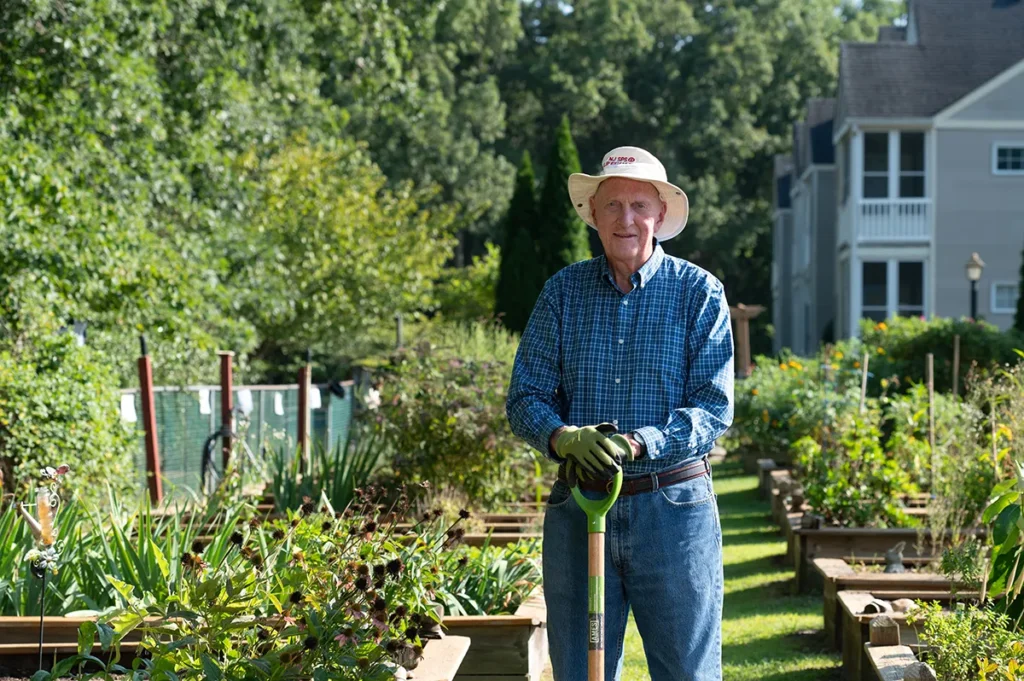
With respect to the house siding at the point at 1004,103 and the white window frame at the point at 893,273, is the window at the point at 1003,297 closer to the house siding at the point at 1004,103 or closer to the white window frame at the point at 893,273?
the white window frame at the point at 893,273

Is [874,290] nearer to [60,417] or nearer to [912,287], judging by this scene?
[912,287]

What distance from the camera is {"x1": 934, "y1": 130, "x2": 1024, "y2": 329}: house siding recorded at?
94.3 feet

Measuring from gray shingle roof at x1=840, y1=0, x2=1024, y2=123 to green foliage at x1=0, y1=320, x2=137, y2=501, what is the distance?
22.8 meters

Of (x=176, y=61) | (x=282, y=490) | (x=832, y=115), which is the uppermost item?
(x=832, y=115)

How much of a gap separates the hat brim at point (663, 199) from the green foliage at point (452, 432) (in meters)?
4.77

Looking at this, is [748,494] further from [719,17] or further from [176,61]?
[719,17]

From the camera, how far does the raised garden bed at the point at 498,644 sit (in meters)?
5.52

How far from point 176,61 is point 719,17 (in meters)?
33.5

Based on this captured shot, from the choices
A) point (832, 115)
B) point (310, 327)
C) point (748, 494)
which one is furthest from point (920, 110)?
A: point (748, 494)

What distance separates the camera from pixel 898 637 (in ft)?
17.7

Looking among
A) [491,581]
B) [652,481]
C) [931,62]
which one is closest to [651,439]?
[652,481]

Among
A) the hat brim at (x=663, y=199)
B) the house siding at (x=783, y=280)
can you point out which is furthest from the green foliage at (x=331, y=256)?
the house siding at (x=783, y=280)

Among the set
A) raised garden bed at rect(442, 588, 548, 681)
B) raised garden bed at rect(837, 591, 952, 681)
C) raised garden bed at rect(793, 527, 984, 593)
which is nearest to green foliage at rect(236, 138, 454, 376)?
raised garden bed at rect(793, 527, 984, 593)

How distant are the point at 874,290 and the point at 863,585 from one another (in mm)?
25484
